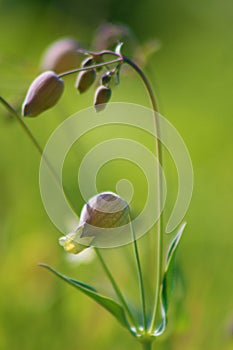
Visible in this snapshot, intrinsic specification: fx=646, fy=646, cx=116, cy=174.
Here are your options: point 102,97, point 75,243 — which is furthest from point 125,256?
point 102,97

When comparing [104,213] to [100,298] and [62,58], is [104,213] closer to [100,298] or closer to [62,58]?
[100,298]

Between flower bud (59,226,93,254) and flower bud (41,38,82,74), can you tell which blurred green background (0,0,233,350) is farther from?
flower bud (59,226,93,254)

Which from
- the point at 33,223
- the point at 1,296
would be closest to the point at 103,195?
the point at 1,296

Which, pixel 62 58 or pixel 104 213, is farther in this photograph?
pixel 62 58

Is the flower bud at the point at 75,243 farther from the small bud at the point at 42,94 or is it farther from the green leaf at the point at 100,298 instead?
the small bud at the point at 42,94

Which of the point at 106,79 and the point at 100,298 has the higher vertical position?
the point at 106,79

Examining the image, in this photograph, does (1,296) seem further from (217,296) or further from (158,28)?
(158,28)

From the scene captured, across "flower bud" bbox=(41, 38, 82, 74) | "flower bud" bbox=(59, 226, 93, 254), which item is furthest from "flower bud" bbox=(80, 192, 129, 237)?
"flower bud" bbox=(41, 38, 82, 74)

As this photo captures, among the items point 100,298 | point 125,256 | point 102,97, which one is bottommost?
point 125,256
